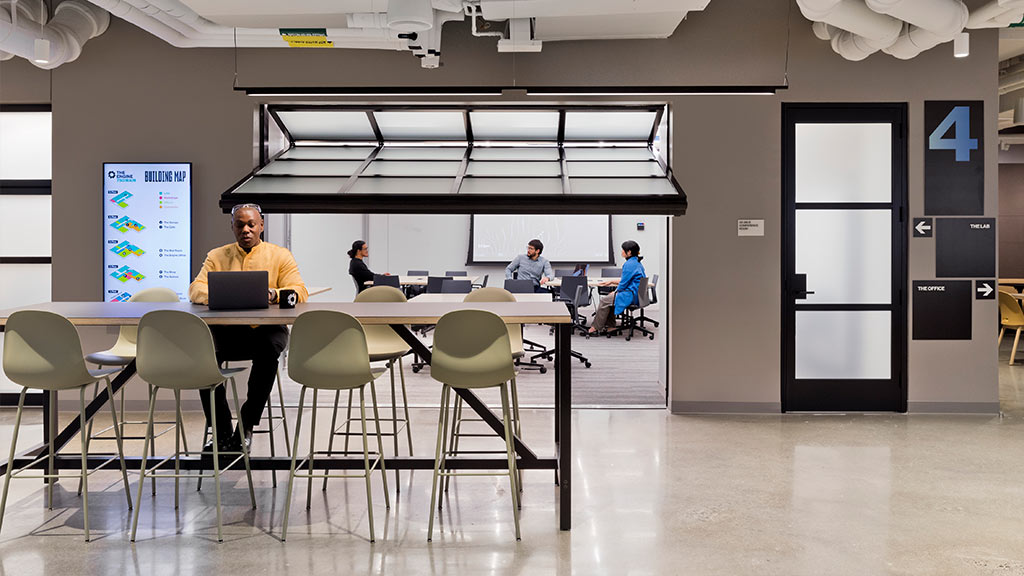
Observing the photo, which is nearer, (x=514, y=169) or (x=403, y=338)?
(x=403, y=338)

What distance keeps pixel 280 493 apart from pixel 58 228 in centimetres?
361

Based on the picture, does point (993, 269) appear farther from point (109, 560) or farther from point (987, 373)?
point (109, 560)

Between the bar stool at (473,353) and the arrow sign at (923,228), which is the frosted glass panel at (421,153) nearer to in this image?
the bar stool at (473,353)

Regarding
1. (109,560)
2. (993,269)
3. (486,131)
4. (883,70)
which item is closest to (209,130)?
(486,131)

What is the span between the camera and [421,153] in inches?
257

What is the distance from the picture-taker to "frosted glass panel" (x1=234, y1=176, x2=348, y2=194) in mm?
5777

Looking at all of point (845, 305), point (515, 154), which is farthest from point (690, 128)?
point (845, 305)

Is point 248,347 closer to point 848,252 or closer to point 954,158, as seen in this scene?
point 848,252

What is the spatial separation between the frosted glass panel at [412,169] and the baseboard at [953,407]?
436 centimetres

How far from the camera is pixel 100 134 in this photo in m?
6.23

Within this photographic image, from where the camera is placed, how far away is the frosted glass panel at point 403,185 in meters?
5.79

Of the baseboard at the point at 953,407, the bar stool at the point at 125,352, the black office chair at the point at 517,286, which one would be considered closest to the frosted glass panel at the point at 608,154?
the black office chair at the point at 517,286

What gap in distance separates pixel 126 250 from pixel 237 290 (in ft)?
9.14

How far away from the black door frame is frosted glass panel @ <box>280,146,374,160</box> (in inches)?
143
